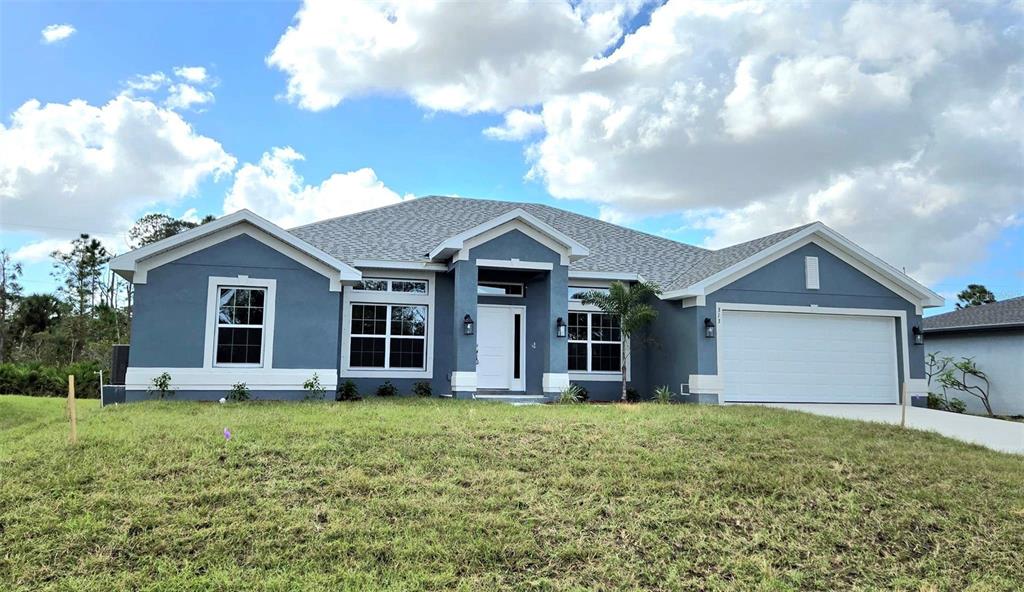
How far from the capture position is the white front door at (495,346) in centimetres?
1526

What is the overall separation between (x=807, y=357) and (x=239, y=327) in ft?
42.3

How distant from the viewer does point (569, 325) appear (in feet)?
50.6

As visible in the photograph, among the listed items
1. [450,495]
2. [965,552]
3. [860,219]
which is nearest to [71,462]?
[450,495]

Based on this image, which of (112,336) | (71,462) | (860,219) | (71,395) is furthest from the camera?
(112,336)

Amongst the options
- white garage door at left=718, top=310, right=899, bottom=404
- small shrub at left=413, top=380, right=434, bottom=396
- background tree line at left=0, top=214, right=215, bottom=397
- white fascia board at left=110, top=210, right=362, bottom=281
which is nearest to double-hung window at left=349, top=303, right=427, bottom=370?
small shrub at left=413, top=380, right=434, bottom=396

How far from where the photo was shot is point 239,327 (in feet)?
41.7

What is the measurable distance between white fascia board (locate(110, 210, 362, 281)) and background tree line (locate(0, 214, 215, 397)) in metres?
17.7

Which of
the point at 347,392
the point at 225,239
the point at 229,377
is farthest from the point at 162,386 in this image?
the point at 347,392

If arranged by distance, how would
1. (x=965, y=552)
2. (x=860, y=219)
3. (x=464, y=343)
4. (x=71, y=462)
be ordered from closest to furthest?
(x=965, y=552) → (x=71, y=462) → (x=464, y=343) → (x=860, y=219)

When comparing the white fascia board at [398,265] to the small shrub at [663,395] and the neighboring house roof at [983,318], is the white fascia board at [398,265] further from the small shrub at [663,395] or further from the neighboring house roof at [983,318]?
the neighboring house roof at [983,318]

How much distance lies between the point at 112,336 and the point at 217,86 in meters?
20.0

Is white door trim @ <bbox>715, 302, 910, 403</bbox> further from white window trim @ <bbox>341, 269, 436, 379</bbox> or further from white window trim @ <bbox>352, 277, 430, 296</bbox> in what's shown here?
white window trim @ <bbox>352, 277, 430, 296</bbox>

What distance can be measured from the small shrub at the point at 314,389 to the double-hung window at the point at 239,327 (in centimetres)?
108

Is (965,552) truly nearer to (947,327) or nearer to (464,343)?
(464,343)
